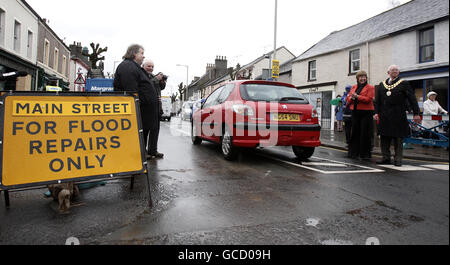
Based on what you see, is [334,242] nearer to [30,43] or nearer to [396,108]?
[396,108]

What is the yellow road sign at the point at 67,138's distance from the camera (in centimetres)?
279

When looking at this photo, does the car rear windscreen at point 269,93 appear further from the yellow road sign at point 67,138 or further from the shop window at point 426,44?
the shop window at point 426,44

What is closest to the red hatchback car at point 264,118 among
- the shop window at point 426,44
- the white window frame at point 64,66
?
the shop window at point 426,44

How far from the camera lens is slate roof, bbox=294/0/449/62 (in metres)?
14.2

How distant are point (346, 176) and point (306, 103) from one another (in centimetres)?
170

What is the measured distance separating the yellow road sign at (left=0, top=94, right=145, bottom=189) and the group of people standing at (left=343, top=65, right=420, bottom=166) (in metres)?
4.67

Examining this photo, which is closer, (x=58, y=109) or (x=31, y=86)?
(x=58, y=109)

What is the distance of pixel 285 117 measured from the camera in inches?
207

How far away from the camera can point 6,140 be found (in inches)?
109
